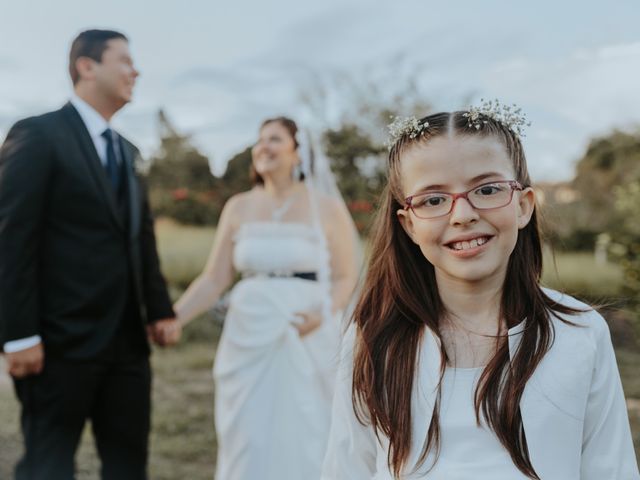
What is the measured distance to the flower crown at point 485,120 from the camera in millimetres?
1932

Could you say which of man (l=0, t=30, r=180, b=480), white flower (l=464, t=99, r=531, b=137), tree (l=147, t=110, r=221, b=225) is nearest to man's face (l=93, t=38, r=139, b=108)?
man (l=0, t=30, r=180, b=480)

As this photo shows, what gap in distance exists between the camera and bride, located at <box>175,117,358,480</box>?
4461 millimetres

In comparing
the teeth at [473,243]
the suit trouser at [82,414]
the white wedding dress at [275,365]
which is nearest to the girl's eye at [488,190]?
the teeth at [473,243]

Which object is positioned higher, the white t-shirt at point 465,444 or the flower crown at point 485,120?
the flower crown at point 485,120

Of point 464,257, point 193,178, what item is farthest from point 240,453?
point 193,178

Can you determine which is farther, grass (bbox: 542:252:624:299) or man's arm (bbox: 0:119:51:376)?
grass (bbox: 542:252:624:299)

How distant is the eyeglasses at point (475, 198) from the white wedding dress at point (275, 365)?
2.67 metres

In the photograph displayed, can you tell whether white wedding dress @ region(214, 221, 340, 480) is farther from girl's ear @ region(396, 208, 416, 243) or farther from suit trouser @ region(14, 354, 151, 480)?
girl's ear @ region(396, 208, 416, 243)

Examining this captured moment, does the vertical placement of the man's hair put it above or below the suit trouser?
above

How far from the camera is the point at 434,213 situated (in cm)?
184

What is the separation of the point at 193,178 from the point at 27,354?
1101 centimetres

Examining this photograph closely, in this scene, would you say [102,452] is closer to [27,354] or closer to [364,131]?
[27,354]

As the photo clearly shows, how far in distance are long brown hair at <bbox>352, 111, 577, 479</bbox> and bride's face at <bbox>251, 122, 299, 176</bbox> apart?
2677 millimetres

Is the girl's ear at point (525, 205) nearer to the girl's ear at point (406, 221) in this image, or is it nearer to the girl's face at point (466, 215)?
the girl's face at point (466, 215)
